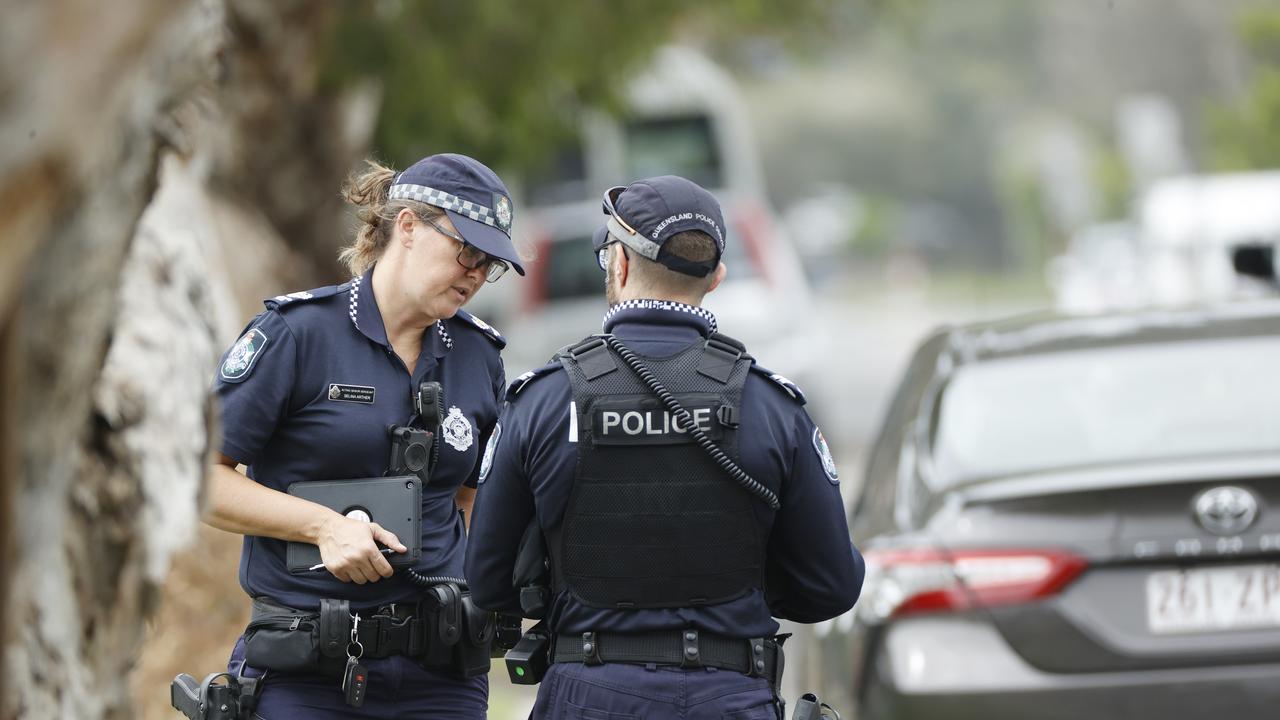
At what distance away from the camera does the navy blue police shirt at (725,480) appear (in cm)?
289

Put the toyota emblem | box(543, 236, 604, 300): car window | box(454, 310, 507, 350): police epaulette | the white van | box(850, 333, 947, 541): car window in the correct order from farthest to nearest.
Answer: box(543, 236, 604, 300): car window → the white van → box(850, 333, 947, 541): car window → the toyota emblem → box(454, 310, 507, 350): police epaulette

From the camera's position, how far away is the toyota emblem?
12.8 feet

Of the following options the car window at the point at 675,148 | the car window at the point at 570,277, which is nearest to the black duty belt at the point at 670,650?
the car window at the point at 570,277

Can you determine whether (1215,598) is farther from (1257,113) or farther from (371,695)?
(1257,113)

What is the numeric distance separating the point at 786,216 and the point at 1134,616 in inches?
3163

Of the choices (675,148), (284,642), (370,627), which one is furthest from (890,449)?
(675,148)

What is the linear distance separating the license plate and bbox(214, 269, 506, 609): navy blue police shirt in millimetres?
1629

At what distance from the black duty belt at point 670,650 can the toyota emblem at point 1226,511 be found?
4.70 ft

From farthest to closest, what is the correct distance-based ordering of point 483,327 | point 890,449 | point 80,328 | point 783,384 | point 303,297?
point 890,449
point 483,327
point 303,297
point 783,384
point 80,328

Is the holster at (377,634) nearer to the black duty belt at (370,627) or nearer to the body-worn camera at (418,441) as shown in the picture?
the black duty belt at (370,627)

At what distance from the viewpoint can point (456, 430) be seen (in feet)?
11.0

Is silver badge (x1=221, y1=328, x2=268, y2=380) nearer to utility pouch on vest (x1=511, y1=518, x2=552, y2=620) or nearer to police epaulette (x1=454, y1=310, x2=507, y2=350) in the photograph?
police epaulette (x1=454, y1=310, x2=507, y2=350)

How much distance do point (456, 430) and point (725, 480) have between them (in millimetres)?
691

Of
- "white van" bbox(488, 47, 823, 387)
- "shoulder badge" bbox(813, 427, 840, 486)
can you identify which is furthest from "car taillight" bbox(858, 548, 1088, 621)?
"white van" bbox(488, 47, 823, 387)
